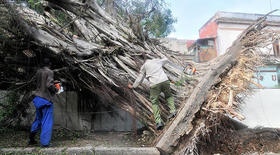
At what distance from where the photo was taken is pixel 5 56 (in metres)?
4.43

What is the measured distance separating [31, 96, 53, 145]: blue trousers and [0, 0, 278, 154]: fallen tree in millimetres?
1013

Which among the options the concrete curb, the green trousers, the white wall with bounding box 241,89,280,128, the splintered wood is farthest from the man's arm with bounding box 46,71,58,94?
the white wall with bounding box 241,89,280,128

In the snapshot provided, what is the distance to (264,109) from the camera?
634 centimetres

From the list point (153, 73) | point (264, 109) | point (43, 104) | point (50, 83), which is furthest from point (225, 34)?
point (43, 104)

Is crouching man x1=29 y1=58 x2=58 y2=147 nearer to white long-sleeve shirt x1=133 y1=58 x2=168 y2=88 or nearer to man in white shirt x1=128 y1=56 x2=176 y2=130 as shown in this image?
man in white shirt x1=128 y1=56 x2=176 y2=130

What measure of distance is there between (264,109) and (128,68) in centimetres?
495

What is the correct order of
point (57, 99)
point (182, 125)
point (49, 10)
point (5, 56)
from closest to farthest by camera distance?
point (182, 125) < point (5, 56) < point (57, 99) < point (49, 10)

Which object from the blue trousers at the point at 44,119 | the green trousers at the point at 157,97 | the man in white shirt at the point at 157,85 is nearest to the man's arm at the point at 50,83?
the blue trousers at the point at 44,119

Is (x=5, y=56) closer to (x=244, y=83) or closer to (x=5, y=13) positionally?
(x=5, y=13)

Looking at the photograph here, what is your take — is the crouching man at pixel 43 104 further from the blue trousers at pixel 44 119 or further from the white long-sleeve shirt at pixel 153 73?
the white long-sleeve shirt at pixel 153 73

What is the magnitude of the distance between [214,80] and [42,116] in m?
3.45

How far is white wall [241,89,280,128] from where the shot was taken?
19.7 feet

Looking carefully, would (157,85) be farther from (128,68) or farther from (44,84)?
(44,84)

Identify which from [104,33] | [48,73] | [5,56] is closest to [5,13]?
[5,56]
